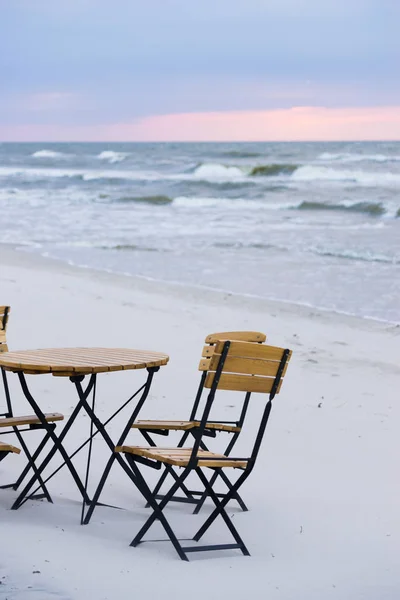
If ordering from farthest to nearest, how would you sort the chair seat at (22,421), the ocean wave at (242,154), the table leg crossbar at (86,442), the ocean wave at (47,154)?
the ocean wave at (47,154) → the ocean wave at (242,154) → the chair seat at (22,421) → the table leg crossbar at (86,442)

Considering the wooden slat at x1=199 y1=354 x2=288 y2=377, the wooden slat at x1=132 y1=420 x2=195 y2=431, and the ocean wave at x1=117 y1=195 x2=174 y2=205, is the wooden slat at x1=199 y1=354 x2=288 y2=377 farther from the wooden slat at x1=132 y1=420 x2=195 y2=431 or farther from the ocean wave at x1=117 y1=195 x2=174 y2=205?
the ocean wave at x1=117 y1=195 x2=174 y2=205

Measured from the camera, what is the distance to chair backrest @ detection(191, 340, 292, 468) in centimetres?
406

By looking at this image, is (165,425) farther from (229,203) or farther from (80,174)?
(80,174)

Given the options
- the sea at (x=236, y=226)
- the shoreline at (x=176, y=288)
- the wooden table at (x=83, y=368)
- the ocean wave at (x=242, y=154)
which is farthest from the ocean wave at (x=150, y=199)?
the wooden table at (x=83, y=368)

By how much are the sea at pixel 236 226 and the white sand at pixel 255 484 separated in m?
3.02

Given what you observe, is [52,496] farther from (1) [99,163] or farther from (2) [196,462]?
(1) [99,163]

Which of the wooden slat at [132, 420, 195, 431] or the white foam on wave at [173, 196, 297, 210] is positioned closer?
the wooden slat at [132, 420, 195, 431]

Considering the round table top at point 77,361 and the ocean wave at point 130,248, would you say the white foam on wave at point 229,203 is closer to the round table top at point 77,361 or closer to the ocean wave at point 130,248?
the ocean wave at point 130,248

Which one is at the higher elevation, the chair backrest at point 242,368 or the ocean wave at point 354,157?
the chair backrest at point 242,368

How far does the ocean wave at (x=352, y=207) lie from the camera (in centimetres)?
2997

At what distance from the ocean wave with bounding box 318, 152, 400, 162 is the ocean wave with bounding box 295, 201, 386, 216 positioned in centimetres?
2487

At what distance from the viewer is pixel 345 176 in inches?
1826

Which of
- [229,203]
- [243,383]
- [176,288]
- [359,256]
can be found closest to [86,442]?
[243,383]

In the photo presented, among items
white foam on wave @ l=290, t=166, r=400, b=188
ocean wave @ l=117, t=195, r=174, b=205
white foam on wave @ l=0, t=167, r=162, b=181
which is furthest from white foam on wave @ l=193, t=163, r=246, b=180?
ocean wave @ l=117, t=195, r=174, b=205
